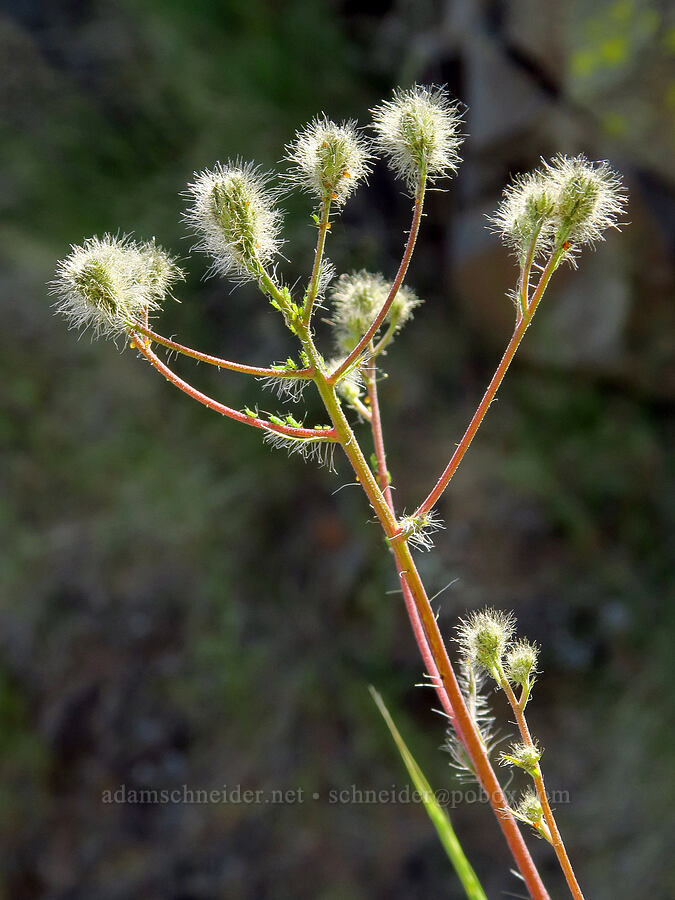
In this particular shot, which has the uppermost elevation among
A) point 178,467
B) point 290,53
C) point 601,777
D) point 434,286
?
point 290,53

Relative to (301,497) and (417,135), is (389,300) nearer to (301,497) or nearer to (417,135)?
(417,135)

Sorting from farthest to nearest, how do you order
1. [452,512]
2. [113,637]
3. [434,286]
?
[434,286] → [452,512] → [113,637]

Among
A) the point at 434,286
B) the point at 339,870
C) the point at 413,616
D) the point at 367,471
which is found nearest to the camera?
the point at 367,471

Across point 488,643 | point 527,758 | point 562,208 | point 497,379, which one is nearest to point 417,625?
point 488,643

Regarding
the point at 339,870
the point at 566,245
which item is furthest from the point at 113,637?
the point at 566,245

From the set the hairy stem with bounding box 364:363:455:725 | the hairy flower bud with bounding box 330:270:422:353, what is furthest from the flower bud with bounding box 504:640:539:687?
the hairy flower bud with bounding box 330:270:422:353

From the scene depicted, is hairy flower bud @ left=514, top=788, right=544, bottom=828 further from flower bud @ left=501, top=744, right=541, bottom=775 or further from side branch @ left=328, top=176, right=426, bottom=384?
side branch @ left=328, top=176, right=426, bottom=384

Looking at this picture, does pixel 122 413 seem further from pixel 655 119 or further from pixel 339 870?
pixel 655 119

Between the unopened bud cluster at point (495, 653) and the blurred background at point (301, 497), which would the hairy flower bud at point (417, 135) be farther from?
the blurred background at point (301, 497)
